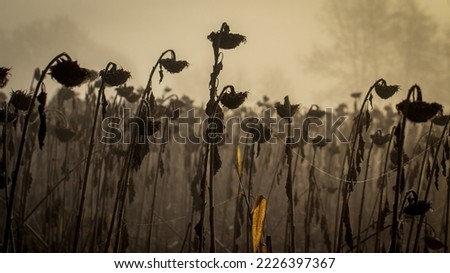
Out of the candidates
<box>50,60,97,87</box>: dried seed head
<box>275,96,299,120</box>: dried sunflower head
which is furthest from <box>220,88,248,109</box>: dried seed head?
<box>50,60,97,87</box>: dried seed head

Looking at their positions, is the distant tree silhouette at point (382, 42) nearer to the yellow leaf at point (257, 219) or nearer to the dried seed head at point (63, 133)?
the yellow leaf at point (257, 219)

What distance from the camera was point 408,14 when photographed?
8.81 feet

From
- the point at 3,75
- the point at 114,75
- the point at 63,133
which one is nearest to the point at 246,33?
the point at 114,75

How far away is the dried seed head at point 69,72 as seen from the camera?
1.46 metres

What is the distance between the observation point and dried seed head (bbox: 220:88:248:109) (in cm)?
164

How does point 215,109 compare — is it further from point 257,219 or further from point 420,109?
point 420,109

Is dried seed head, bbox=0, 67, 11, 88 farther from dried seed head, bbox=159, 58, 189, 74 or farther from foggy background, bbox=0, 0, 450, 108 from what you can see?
foggy background, bbox=0, 0, 450, 108

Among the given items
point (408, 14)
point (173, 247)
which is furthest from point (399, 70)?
point (173, 247)

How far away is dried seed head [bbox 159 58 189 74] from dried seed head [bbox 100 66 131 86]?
186 mm

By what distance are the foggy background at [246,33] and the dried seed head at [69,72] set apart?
98 centimetres
